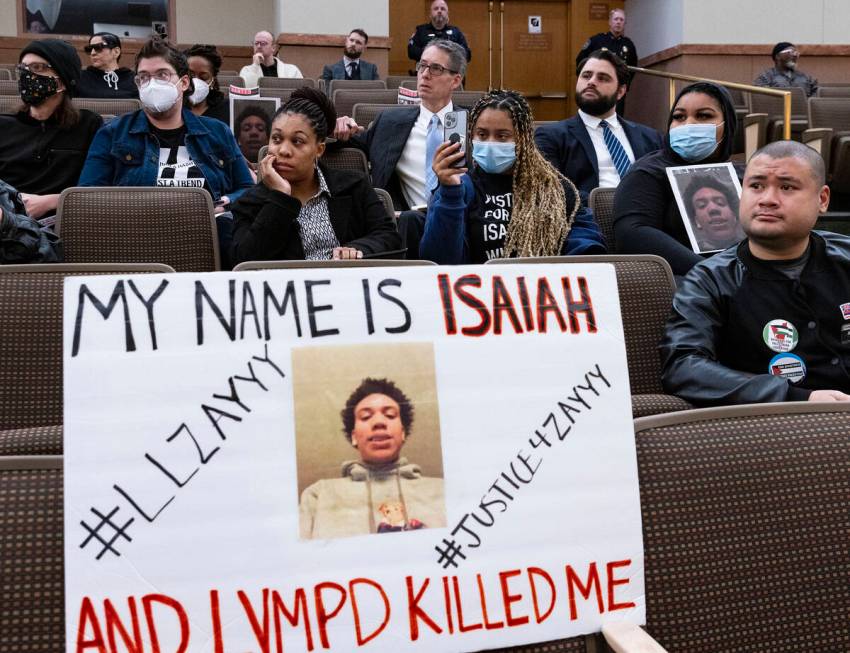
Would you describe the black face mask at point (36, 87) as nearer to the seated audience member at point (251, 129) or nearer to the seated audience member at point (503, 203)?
the seated audience member at point (251, 129)

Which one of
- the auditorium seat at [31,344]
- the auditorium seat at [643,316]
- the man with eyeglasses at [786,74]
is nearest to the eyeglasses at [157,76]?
the auditorium seat at [31,344]

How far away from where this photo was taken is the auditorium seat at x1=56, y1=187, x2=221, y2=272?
2.47m

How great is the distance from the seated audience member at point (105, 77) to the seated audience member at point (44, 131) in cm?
256

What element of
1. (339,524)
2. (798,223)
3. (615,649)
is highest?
(798,223)

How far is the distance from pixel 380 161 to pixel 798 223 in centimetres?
211

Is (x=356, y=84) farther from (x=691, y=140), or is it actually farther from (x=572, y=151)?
(x=691, y=140)

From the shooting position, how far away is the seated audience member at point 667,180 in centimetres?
273

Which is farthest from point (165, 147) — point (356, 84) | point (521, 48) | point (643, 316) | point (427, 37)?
point (521, 48)

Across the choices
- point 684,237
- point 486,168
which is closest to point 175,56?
point 486,168

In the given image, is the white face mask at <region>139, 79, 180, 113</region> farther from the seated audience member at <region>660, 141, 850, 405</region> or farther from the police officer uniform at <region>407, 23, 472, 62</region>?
the police officer uniform at <region>407, 23, 472, 62</region>

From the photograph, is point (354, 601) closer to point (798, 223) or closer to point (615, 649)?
point (615, 649)

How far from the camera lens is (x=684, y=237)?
2.88 m

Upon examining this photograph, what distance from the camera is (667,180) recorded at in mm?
2924

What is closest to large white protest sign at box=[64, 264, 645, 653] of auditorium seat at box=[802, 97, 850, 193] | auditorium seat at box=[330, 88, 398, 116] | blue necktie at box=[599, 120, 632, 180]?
blue necktie at box=[599, 120, 632, 180]
